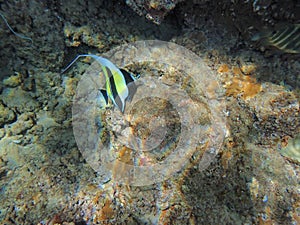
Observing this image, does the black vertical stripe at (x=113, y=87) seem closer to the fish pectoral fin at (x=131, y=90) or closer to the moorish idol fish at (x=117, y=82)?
the moorish idol fish at (x=117, y=82)

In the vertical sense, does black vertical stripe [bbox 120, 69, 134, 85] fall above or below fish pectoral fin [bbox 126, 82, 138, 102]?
above

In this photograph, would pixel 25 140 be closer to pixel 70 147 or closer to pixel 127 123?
pixel 70 147

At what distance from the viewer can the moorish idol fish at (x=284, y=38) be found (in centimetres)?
169

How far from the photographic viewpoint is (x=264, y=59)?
77.7 inches

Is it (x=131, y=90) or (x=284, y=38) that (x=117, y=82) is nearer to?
(x=131, y=90)

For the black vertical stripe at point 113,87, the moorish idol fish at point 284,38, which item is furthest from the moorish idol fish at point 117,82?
the moorish idol fish at point 284,38

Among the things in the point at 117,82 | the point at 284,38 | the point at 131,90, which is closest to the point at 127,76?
the point at 117,82

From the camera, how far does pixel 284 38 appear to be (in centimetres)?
174

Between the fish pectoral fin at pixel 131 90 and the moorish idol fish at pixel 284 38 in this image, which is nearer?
the moorish idol fish at pixel 284 38

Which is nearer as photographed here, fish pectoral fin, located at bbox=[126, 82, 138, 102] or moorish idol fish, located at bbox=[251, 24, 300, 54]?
moorish idol fish, located at bbox=[251, 24, 300, 54]

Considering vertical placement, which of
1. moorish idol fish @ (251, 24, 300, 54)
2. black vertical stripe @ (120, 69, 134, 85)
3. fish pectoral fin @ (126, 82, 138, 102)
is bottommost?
fish pectoral fin @ (126, 82, 138, 102)

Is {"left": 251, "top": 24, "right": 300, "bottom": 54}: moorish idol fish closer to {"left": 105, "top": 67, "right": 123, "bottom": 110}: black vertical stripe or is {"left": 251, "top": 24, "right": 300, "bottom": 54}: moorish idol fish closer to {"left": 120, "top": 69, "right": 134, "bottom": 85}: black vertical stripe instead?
{"left": 120, "top": 69, "right": 134, "bottom": 85}: black vertical stripe

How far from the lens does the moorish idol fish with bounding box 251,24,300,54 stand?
5.56ft

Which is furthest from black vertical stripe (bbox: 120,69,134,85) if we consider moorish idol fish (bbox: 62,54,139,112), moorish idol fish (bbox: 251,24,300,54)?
moorish idol fish (bbox: 251,24,300,54)
